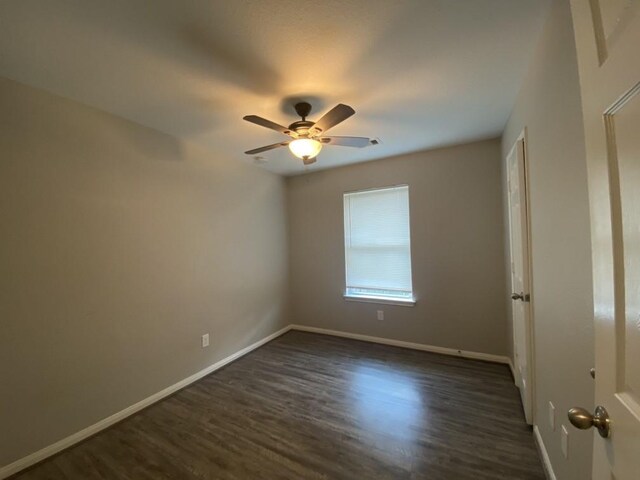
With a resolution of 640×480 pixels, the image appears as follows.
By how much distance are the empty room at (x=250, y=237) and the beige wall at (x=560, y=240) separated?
0.02 m

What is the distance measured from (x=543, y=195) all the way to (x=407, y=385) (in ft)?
6.47

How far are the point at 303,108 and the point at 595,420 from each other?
217 centimetres

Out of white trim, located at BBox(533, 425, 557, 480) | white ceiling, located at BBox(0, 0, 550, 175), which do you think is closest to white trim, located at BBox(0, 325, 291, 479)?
white ceiling, located at BBox(0, 0, 550, 175)

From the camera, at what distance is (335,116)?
1.72m

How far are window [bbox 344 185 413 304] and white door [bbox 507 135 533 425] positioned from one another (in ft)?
4.21

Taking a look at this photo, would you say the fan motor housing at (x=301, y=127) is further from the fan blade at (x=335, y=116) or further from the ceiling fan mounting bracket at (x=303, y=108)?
the ceiling fan mounting bracket at (x=303, y=108)

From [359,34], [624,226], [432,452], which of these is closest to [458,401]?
[432,452]

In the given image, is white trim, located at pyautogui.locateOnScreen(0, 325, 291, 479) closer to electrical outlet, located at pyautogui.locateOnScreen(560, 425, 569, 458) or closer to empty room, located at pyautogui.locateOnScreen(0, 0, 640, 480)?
empty room, located at pyautogui.locateOnScreen(0, 0, 640, 480)

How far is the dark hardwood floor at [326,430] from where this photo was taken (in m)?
1.65

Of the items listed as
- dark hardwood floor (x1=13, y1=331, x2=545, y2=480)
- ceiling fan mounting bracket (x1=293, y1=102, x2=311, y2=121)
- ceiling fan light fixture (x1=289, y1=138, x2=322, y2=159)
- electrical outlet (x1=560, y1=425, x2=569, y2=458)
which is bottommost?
dark hardwood floor (x1=13, y1=331, x2=545, y2=480)

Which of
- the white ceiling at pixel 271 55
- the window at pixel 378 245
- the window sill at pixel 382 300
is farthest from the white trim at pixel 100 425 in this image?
the white ceiling at pixel 271 55

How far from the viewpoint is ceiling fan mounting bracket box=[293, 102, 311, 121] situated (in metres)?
2.04

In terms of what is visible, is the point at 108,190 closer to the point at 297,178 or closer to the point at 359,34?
the point at 359,34

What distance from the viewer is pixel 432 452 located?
5.72 ft
